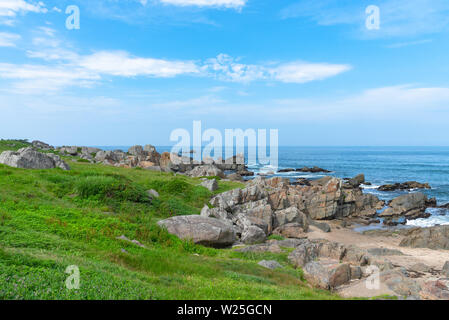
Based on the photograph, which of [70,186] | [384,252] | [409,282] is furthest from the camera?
[384,252]

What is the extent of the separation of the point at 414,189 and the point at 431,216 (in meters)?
24.0

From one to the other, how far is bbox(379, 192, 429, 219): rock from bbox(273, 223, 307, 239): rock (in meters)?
19.9

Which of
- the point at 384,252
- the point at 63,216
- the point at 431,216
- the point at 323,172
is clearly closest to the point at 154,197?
the point at 63,216

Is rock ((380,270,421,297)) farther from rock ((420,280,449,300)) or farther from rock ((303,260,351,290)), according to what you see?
rock ((303,260,351,290))

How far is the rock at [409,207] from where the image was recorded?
40.8 meters

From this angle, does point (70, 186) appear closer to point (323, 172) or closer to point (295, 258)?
point (295, 258)

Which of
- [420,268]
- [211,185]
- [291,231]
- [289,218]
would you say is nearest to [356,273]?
[420,268]

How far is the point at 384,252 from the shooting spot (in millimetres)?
23469

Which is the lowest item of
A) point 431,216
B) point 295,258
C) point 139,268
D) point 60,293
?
point 431,216

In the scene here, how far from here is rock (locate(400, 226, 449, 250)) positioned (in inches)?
1040

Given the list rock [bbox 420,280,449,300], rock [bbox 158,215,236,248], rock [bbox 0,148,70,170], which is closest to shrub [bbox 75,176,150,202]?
rock [bbox 158,215,236,248]

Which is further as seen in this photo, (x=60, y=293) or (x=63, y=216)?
(x=63, y=216)
